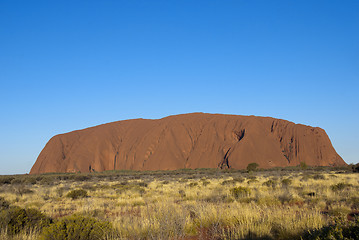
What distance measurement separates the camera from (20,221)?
6.73 meters

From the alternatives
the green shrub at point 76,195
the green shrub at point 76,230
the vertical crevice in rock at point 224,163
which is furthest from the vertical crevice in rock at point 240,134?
the green shrub at point 76,230

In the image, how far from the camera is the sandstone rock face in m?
66.4

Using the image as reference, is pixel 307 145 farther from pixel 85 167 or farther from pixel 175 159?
pixel 85 167

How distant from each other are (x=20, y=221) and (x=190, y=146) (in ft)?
220

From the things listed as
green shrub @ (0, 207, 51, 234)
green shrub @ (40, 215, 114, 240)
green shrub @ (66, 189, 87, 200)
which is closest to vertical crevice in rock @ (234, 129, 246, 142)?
green shrub @ (66, 189, 87, 200)

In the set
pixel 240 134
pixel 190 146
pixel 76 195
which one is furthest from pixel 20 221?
pixel 240 134

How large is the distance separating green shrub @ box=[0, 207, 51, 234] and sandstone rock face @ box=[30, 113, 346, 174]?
56.7m

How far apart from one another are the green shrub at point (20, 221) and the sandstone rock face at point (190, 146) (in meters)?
56.7

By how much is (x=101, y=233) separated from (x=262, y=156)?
61966 mm

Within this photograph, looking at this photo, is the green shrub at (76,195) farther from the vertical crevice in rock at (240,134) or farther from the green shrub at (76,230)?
the vertical crevice in rock at (240,134)

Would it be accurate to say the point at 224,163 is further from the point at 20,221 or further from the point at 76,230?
the point at 76,230

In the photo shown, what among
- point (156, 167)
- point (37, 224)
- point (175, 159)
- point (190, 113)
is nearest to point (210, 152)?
point (175, 159)

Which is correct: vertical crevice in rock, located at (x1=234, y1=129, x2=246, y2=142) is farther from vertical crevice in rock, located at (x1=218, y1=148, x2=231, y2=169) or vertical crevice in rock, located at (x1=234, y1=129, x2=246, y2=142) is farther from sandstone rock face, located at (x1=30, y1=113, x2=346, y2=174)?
vertical crevice in rock, located at (x1=218, y1=148, x2=231, y2=169)

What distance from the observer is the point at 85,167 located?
7250 cm
